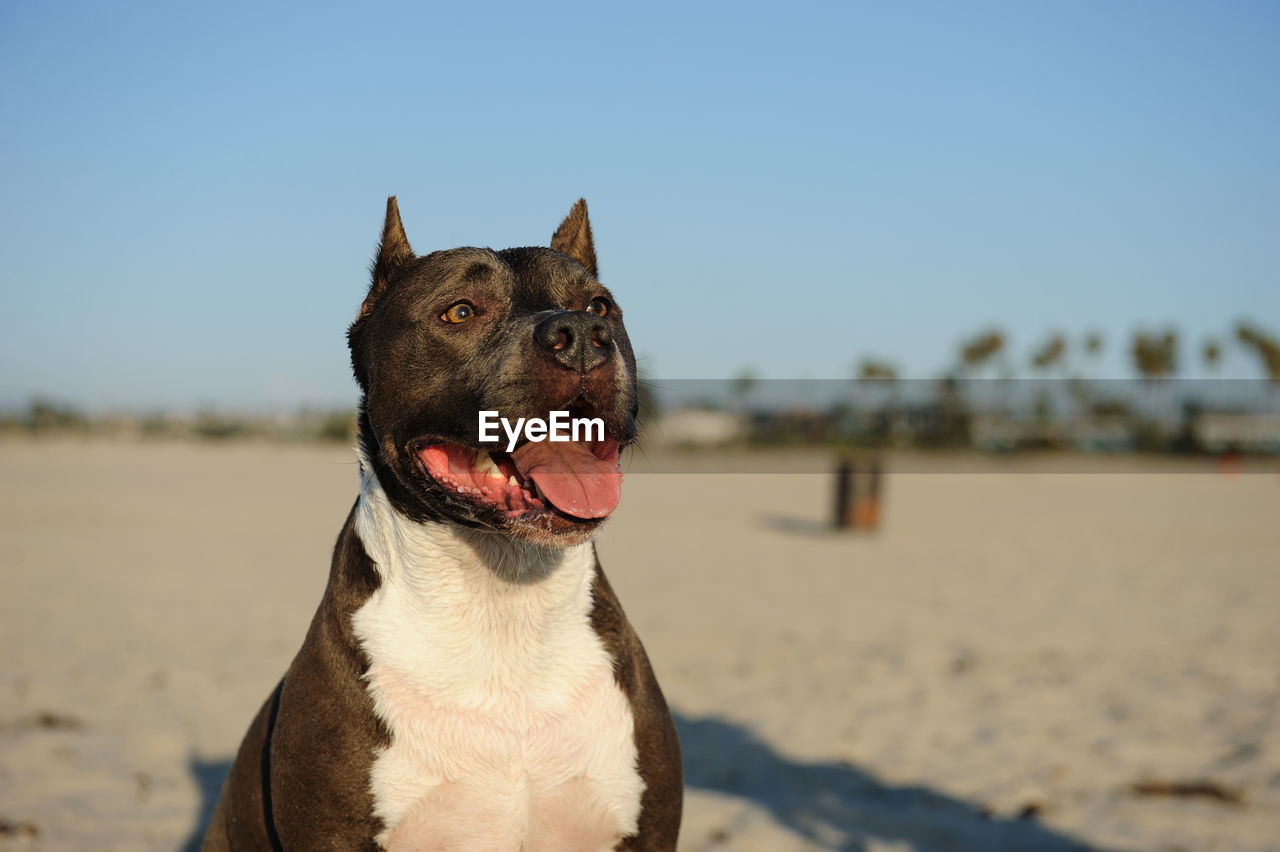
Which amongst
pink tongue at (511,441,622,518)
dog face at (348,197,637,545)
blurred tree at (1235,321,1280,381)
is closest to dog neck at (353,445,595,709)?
dog face at (348,197,637,545)

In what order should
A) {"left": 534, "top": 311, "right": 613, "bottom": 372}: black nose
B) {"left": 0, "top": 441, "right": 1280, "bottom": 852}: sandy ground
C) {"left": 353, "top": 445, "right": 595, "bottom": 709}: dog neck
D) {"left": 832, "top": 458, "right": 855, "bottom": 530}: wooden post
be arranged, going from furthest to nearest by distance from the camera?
{"left": 832, "top": 458, "right": 855, "bottom": 530}: wooden post < {"left": 0, "top": 441, "right": 1280, "bottom": 852}: sandy ground < {"left": 353, "top": 445, "right": 595, "bottom": 709}: dog neck < {"left": 534, "top": 311, "right": 613, "bottom": 372}: black nose

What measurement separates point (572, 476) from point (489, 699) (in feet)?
2.26

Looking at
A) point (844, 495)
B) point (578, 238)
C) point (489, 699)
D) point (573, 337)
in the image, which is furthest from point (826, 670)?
point (844, 495)

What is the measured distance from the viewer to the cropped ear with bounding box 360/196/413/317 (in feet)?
11.4

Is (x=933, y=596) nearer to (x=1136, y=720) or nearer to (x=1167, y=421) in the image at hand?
(x=1136, y=720)

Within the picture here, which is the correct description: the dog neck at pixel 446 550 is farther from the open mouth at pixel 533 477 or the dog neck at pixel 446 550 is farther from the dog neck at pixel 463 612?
the open mouth at pixel 533 477

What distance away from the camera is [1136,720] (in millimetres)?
7410

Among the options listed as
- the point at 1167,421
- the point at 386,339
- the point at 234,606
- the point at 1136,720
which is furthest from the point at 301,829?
the point at 1167,421

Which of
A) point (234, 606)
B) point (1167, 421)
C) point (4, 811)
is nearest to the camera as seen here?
point (4, 811)

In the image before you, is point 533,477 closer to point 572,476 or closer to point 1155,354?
point 572,476

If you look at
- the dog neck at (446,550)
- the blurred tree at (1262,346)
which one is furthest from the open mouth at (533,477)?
the blurred tree at (1262,346)

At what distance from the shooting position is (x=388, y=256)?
350 centimetres

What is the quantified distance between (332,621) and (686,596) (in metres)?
10.1

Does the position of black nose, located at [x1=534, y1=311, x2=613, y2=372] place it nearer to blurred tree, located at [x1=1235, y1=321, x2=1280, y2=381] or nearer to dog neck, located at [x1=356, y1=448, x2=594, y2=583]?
dog neck, located at [x1=356, y1=448, x2=594, y2=583]
